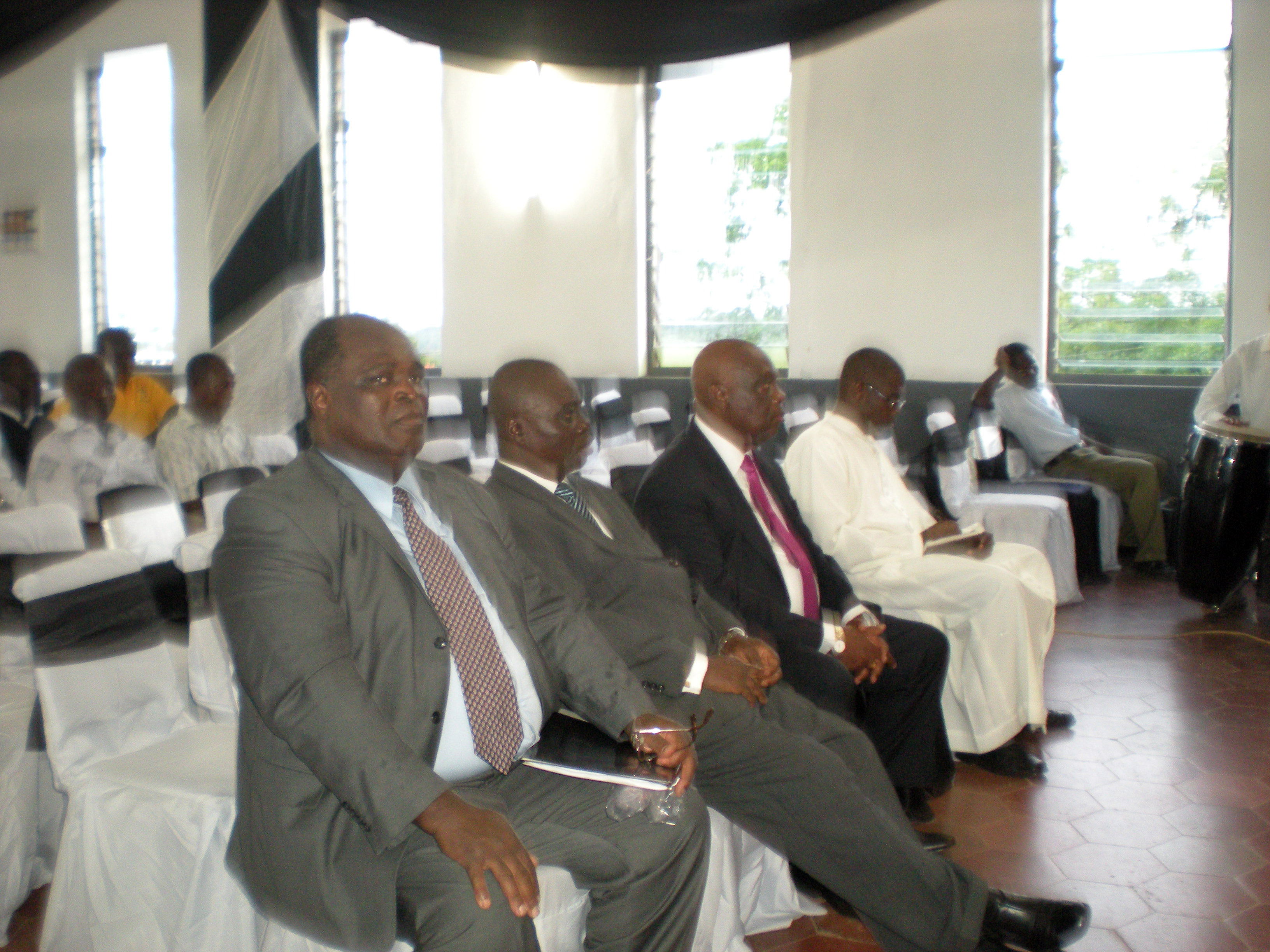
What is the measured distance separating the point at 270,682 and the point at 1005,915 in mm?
1473

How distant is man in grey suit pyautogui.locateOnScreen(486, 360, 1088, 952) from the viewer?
194 centimetres

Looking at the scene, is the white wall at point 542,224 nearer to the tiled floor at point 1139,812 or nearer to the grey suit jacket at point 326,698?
the tiled floor at point 1139,812

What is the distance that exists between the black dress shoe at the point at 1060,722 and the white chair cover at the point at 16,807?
2.88m

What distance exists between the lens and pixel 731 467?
274cm

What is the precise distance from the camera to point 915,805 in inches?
107

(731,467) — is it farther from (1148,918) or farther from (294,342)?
(294,342)

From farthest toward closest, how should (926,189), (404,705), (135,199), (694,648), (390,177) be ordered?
1. (135,199)
2. (390,177)
3. (926,189)
4. (694,648)
5. (404,705)

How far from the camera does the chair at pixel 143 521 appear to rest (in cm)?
259

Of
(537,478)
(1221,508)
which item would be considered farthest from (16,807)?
(1221,508)

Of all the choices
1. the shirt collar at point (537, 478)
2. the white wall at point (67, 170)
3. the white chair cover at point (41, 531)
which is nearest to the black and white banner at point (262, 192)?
the white chair cover at point (41, 531)

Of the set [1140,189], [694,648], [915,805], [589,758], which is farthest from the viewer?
[1140,189]

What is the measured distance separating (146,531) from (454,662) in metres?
1.34

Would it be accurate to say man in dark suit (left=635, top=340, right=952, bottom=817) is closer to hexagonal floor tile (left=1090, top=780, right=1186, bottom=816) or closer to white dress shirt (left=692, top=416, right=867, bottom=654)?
white dress shirt (left=692, top=416, right=867, bottom=654)

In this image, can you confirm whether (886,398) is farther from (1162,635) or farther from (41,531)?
(41,531)
